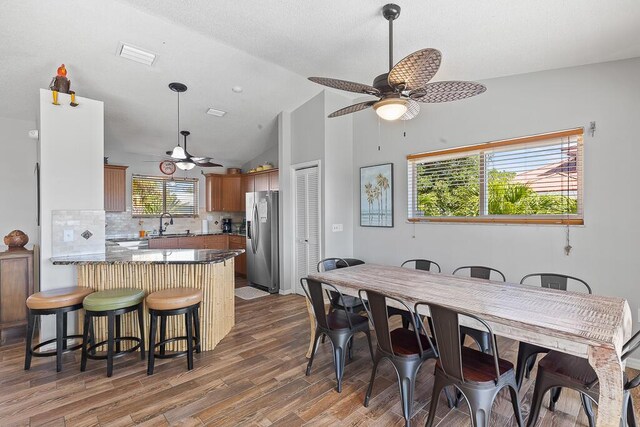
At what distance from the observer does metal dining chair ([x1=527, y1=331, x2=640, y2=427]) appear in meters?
1.61

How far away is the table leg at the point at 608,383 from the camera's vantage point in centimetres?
135

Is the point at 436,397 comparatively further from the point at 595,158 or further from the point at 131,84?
the point at 131,84

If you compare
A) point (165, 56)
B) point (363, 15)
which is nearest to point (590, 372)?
point (363, 15)

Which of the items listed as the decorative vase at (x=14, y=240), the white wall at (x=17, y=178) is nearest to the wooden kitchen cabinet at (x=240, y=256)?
the white wall at (x=17, y=178)

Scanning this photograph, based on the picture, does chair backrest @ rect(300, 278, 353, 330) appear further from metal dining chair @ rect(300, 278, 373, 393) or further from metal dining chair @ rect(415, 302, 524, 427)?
metal dining chair @ rect(415, 302, 524, 427)

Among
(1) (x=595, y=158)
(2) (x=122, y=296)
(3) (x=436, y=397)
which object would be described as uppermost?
(1) (x=595, y=158)

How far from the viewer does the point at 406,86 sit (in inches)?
81.1

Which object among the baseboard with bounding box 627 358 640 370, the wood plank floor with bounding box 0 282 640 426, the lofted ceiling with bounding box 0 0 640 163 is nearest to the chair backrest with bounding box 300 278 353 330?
the wood plank floor with bounding box 0 282 640 426

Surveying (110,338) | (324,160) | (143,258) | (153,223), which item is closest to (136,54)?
(143,258)

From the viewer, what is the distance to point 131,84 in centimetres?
382

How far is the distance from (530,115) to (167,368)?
4.17 meters

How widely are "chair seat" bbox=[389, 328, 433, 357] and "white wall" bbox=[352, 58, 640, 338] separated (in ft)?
5.36

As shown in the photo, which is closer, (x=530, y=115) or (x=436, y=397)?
(x=436, y=397)

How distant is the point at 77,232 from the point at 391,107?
3235 mm
